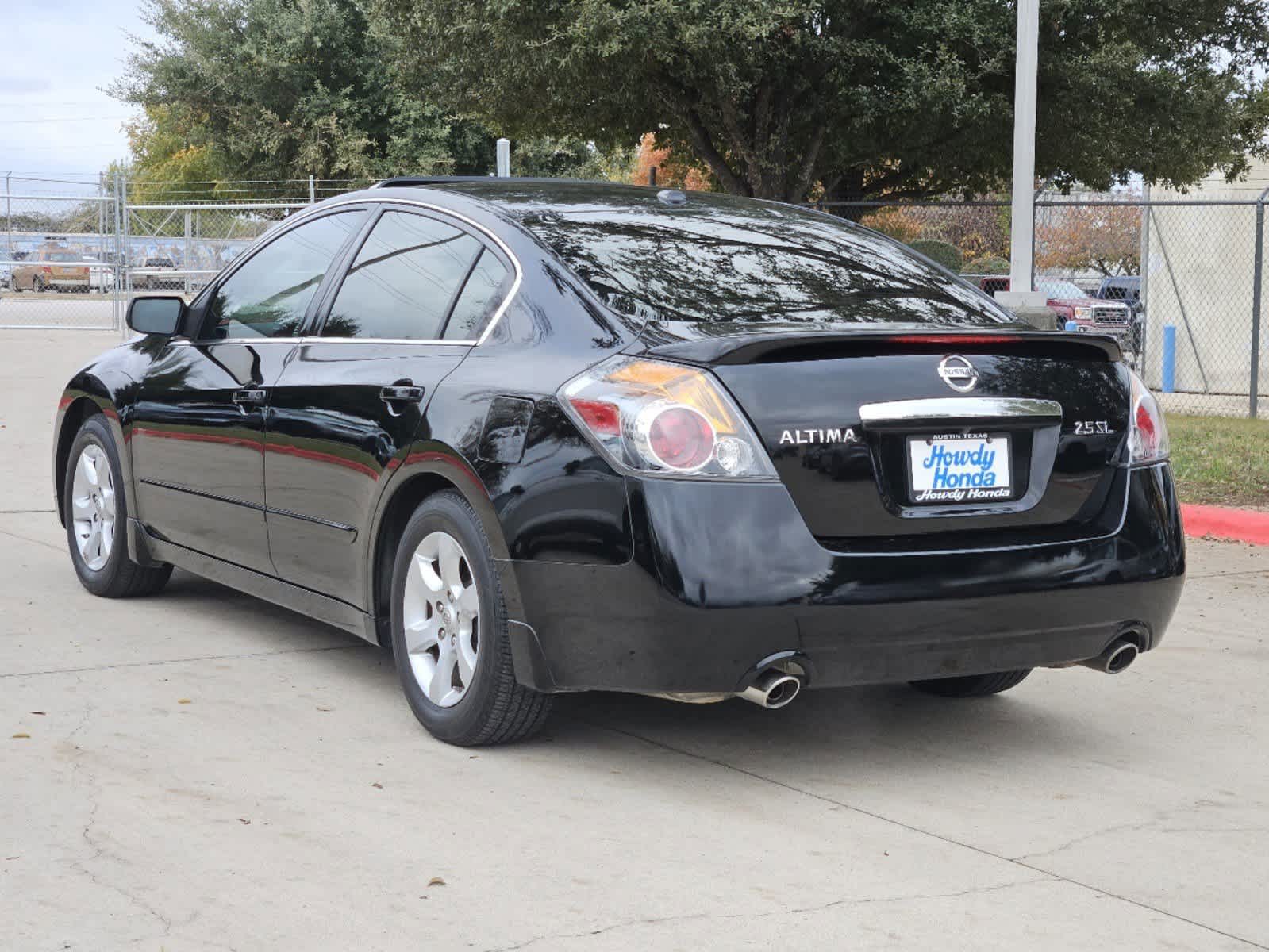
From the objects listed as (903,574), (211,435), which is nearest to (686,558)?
(903,574)

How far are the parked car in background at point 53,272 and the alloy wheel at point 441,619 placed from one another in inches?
1063

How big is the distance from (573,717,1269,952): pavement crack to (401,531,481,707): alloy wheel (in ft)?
1.66

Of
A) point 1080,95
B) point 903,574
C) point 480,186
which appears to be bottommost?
point 903,574

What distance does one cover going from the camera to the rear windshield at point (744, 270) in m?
4.55

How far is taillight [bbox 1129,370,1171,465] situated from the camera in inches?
184

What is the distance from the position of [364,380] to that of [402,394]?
266mm

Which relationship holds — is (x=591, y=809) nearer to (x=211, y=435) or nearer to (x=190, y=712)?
(x=190, y=712)

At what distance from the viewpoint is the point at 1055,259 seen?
39.4 m

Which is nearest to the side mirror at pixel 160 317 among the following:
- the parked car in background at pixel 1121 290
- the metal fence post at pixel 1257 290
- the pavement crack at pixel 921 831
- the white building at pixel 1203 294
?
the pavement crack at pixel 921 831

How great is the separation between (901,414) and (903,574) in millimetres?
400

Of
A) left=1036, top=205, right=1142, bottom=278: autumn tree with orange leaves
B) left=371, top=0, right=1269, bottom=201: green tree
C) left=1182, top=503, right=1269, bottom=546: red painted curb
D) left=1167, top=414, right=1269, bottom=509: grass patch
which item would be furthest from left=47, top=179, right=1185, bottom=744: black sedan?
left=1036, top=205, right=1142, bottom=278: autumn tree with orange leaves

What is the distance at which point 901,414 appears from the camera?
13.9ft

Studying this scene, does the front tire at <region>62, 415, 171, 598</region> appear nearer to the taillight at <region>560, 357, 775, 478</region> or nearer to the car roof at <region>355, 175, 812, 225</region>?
the car roof at <region>355, 175, 812, 225</region>

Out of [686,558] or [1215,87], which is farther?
[1215,87]
